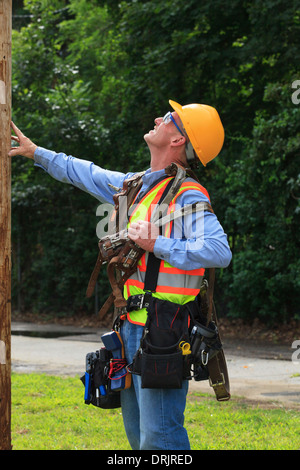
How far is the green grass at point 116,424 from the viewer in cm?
550

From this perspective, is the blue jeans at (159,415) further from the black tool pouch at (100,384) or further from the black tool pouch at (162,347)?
the black tool pouch at (100,384)

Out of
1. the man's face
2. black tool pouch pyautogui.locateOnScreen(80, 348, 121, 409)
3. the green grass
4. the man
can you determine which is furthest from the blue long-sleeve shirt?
the green grass

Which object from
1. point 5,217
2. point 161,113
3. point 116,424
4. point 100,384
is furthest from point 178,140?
point 161,113

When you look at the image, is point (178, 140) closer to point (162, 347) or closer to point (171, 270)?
point (171, 270)

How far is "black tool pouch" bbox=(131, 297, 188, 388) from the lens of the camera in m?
3.22

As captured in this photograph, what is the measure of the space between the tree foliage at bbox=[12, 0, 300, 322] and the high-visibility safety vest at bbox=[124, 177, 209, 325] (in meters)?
7.23

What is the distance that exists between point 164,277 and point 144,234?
0.82ft

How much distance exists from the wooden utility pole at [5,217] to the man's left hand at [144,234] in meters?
1.04

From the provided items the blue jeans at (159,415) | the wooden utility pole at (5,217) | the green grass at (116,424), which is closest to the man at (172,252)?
the blue jeans at (159,415)

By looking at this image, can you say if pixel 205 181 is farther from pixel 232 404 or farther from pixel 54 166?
pixel 54 166

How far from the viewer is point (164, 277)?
3.37m

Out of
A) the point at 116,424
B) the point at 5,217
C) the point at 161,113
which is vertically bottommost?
the point at 116,424

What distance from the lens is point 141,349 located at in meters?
3.30

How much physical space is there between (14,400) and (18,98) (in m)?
9.70
